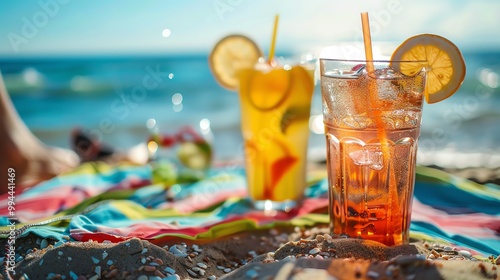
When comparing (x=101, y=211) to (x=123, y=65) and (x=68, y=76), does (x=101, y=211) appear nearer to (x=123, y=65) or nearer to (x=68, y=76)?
(x=68, y=76)

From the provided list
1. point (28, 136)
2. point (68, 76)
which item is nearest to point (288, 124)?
point (28, 136)

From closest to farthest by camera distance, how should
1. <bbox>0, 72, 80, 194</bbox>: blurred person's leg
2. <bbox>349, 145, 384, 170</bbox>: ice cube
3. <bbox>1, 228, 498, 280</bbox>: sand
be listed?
<bbox>1, 228, 498, 280</bbox>: sand, <bbox>349, 145, 384, 170</bbox>: ice cube, <bbox>0, 72, 80, 194</bbox>: blurred person's leg

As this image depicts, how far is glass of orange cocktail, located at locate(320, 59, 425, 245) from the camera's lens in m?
2.26

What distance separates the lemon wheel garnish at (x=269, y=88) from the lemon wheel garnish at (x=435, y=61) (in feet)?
2.95

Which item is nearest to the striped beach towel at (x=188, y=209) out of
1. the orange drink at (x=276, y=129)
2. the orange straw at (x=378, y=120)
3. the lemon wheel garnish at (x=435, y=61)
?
the orange drink at (x=276, y=129)

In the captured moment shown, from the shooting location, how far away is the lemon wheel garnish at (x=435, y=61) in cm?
221

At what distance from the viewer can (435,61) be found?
227 centimetres

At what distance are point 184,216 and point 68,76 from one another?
1297 centimetres

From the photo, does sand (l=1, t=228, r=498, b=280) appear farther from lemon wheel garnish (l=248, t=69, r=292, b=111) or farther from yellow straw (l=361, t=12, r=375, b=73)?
lemon wheel garnish (l=248, t=69, r=292, b=111)

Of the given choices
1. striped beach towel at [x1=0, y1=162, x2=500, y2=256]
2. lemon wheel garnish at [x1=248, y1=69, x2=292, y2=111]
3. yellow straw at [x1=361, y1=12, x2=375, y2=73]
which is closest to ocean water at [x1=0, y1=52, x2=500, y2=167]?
striped beach towel at [x1=0, y1=162, x2=500, y2=256]

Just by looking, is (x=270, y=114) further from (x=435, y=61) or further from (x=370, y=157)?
(x=435, y=61)

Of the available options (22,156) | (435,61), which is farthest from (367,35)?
(22,156)

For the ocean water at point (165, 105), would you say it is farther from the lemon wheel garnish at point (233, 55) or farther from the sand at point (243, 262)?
the sand at point (243, 262)

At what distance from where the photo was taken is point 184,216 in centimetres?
288
